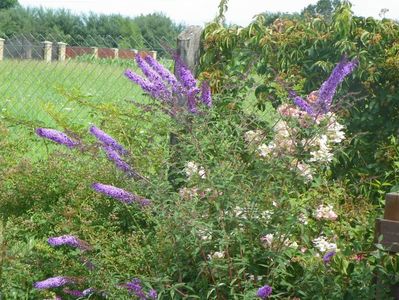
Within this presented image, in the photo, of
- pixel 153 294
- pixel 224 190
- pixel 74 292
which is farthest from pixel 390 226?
pixel 74 292

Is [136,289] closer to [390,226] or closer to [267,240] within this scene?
[267,240]

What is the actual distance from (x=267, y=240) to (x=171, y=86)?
A: 116 cm

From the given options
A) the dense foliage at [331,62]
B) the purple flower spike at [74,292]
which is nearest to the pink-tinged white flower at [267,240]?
the purple flower spike at [74,292]

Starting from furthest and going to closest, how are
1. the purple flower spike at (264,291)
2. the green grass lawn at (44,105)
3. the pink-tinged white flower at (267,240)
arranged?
the green grass lawn at (44,105) → the pink-tinged white flower at (267,240) → the purple flower spike at (264,291)

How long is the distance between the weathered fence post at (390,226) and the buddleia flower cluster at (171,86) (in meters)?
1.06

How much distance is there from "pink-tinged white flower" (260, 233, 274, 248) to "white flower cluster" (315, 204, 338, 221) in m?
0.39

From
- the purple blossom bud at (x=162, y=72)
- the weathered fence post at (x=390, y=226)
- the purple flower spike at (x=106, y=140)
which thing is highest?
the purple blossom bud at (x=162, y=72)

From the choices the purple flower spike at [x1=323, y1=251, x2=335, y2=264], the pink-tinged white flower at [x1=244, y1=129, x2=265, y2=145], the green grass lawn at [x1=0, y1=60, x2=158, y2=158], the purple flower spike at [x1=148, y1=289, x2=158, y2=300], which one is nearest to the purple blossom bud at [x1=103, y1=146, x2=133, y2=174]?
the green grass lawn at [x1=0, y1=60, x2=158, y2=158]

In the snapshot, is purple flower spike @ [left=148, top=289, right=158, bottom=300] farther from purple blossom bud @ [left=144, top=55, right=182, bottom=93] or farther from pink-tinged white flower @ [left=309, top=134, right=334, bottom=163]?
purple blossom bud @ [left=144, top=55, right=182, bottom=93]

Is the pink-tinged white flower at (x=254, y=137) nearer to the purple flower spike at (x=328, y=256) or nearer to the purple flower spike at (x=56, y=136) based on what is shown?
the purple flower spike at (x=328, y=256)

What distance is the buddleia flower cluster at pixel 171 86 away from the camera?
4.50 meters

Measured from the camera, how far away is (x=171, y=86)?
481 cm

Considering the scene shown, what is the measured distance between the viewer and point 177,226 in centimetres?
408

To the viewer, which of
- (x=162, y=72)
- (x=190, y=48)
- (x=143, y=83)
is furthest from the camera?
(x=190, y=48)
